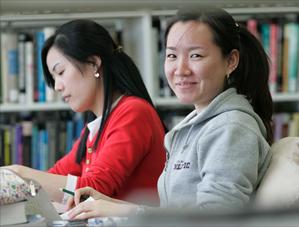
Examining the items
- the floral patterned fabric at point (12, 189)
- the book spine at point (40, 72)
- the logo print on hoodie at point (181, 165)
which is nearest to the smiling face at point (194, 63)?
the logo print on hoodie at point (181, 165)

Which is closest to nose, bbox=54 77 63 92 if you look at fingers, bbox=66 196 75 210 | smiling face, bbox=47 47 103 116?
smiling face, bbox=47 47 103 116

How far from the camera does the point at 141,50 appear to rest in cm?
203

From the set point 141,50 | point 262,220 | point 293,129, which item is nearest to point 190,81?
point 262,220

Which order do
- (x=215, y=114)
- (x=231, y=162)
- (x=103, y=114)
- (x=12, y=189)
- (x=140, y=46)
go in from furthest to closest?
(x=140, y=46) < (x=103, y=114) < (x=215, y=114) < (x=231, y=162) < (x=12, y=189)

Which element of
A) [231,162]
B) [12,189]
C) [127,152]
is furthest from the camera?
[127,152]

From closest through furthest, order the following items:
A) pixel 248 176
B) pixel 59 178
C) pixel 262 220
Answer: pixel 262 220
pixel 248 176
pixel 59 178

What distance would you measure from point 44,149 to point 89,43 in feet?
2.86

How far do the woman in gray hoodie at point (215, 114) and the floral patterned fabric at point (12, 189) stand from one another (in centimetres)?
15

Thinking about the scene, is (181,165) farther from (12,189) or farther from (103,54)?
(103,54)

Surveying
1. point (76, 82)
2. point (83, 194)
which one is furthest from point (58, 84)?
point (83, 194)

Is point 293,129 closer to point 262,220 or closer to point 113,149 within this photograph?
point 113,149

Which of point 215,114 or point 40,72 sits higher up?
point 215,114

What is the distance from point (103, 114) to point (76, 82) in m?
0.13

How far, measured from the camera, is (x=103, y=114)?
1.38 meters
